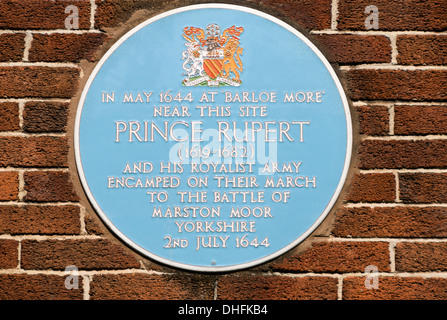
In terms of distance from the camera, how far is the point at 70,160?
6.98 ft

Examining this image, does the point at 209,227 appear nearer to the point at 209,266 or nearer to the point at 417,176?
the point at 209,266

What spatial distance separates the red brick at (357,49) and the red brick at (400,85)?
0.05 m

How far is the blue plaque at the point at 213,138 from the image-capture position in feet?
6.82

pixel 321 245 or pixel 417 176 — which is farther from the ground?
pixel 417 176

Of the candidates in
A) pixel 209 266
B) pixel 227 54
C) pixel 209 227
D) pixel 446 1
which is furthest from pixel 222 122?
pixel 446 1

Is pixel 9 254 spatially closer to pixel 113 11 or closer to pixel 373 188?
pixel 113 11

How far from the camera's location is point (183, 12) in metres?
2.15

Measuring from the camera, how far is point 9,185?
6.98 ft

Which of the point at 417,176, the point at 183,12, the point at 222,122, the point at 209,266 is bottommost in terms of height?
the point at 209,266

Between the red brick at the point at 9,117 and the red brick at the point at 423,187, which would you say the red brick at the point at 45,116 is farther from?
the red brick at the point at 423,187

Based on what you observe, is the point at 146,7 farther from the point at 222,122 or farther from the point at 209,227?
the point at 209,227

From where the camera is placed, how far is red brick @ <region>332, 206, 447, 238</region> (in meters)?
2.08

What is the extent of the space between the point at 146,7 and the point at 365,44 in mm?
888

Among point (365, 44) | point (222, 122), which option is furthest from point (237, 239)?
point (365, 44)
